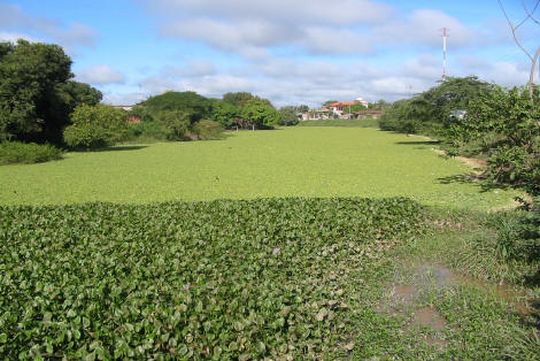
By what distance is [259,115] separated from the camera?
52375 mm

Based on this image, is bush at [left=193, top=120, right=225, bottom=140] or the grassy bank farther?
bush at [left=193, top=120, right=225, bottom=140]

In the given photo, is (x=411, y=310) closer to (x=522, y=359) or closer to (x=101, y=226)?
(x=522, y=359)

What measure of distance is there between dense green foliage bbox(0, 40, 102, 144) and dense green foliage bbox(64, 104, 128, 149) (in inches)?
35.9

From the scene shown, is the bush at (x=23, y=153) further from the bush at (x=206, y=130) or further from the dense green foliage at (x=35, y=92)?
the bush at (x=206, y=130)

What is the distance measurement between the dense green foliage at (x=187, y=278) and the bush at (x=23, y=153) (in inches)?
406

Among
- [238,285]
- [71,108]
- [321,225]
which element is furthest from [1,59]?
[238,285]

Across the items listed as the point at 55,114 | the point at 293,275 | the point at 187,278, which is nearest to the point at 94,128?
the point at 55,114

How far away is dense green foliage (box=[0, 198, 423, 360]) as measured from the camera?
2664 mm

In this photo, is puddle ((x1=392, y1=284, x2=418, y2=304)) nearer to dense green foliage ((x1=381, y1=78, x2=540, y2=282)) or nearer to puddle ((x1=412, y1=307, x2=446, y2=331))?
puddle ((x1=412, y1=307, x2=446, y2=331))

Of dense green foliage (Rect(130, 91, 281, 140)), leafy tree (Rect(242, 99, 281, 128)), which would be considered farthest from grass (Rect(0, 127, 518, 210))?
leafy tree (Rect(242, 99, 281, 128))

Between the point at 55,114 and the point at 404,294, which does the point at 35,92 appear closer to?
the point at 55,114

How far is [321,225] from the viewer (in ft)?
17.7

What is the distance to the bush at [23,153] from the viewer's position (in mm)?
15438

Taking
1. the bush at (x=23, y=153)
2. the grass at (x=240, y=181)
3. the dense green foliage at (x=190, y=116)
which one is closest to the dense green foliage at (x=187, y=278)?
the grass at (x=240, y=181)
